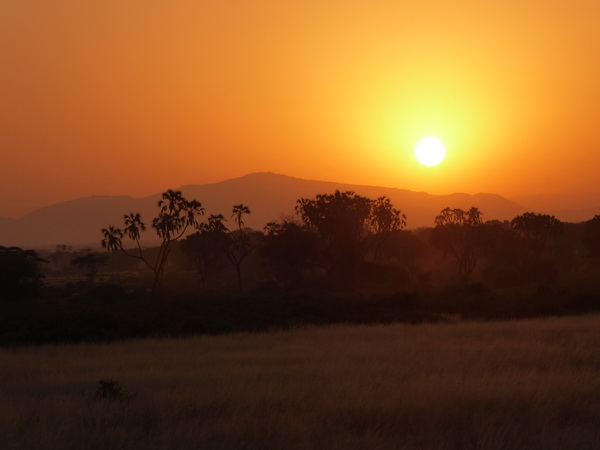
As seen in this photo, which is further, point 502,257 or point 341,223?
point 502,257

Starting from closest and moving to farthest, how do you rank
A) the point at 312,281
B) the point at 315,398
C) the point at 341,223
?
the point at 315,398, the point at 312,281, the point at 341,223

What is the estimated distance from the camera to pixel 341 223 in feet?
235

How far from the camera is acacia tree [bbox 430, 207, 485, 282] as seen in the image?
8244 centimetres

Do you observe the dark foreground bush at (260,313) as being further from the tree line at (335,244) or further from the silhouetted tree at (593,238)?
the silhouetted tree at (593,238)

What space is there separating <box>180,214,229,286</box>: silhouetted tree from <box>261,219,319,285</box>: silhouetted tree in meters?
6.18

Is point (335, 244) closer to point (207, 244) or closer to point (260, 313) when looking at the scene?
point (207, 244)

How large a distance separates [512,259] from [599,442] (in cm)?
7624

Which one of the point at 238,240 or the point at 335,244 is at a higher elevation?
the point at 238,240

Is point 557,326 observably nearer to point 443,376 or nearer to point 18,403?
point 443,376

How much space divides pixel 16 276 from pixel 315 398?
49.2 meters

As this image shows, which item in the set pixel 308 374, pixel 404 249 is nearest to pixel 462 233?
pixel 404 249

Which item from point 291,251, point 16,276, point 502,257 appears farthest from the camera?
point 502,257

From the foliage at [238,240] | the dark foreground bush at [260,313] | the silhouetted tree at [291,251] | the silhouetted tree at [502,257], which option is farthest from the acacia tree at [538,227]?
the dark foreground bush at [260,313]

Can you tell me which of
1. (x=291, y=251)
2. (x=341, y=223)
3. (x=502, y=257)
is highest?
(x=341, y=223)
